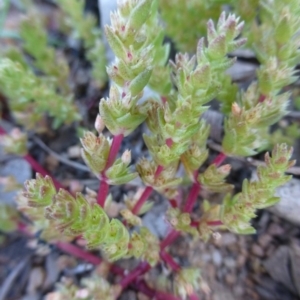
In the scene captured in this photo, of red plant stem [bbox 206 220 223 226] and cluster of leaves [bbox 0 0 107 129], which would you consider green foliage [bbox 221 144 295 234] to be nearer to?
red plant stem [bbox 206 220 223 226]

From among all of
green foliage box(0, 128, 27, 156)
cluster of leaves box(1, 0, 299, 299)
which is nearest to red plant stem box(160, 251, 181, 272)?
cluster of leaves box(1, 0, 299, 299)

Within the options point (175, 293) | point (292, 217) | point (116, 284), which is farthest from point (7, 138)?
point (292, 217)

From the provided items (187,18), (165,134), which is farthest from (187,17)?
(165,134)

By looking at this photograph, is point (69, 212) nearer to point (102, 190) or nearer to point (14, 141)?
point (102, 190)

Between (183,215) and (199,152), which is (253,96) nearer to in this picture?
(199,152)

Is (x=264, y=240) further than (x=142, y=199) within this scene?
Yes

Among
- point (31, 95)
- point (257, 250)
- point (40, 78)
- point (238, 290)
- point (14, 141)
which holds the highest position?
point (40, 78)
